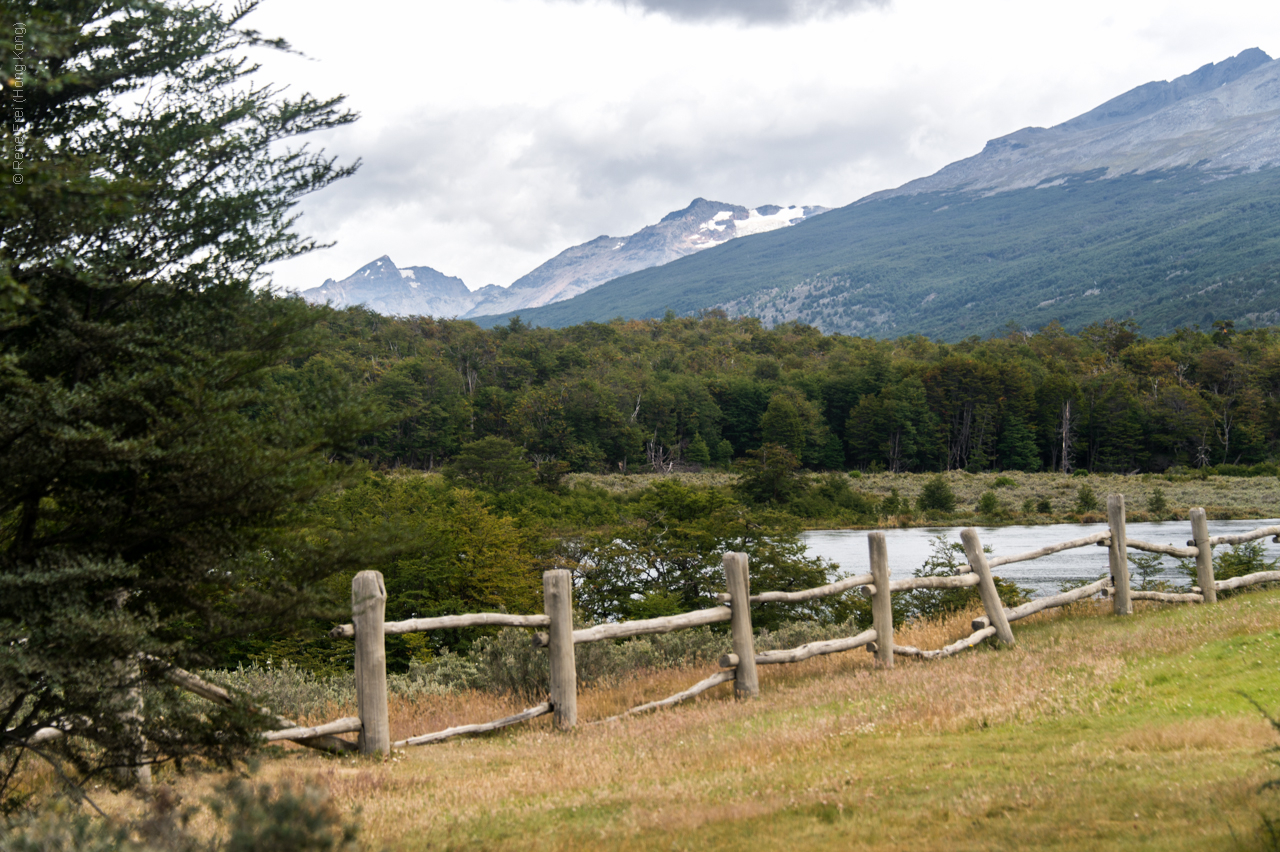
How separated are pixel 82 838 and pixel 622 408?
80.7m

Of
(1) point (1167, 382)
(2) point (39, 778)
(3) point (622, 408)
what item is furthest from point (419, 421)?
(2) point (39, 778)

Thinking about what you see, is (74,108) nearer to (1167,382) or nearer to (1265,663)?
(1265,663)

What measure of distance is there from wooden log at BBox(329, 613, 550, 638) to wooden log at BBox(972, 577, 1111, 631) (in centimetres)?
492

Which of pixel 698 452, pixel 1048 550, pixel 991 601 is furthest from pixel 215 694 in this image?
pixel 698 452

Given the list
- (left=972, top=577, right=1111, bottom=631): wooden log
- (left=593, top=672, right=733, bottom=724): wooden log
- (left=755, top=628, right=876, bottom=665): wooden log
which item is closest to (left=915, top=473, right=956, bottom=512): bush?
(left=972, top=577, right=1111, bottom=631): wooden log

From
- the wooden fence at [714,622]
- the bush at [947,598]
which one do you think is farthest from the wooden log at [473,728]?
the bush at [947,598]

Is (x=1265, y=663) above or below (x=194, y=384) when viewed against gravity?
below

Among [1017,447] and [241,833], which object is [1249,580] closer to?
[241,833]

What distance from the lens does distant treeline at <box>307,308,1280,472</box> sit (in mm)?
74562

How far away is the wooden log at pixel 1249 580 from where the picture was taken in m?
12.3

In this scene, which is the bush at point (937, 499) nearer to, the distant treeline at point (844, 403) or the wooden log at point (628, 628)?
the distant treeline at point (844, 403)

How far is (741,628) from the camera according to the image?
28.4ft

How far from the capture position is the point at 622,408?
3292 inches

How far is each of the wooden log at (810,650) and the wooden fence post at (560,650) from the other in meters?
1.93
